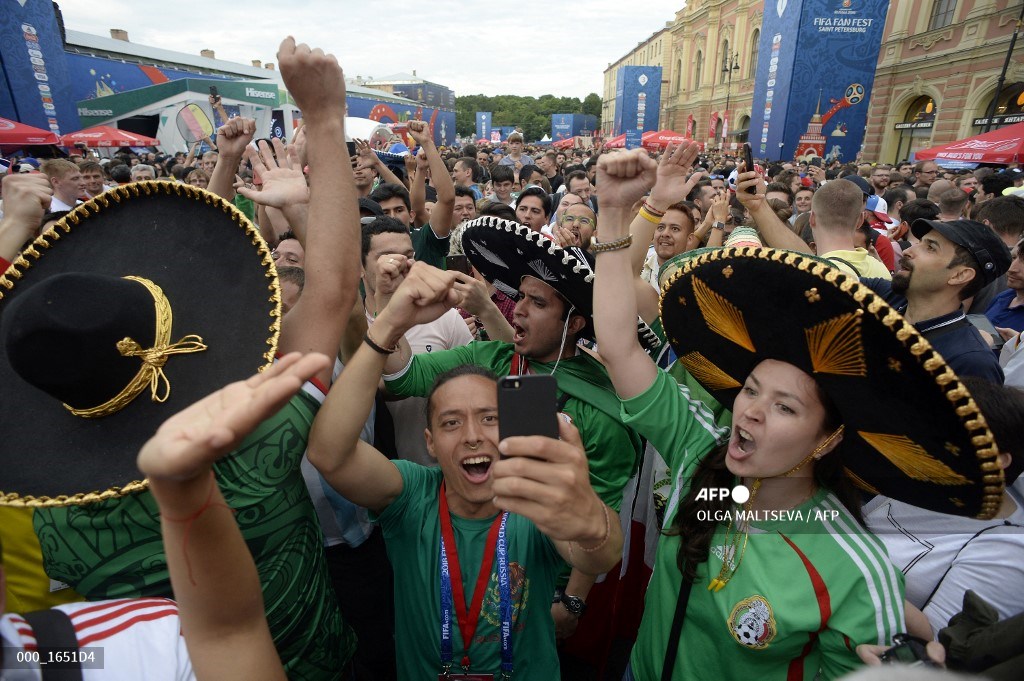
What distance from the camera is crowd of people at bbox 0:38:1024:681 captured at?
1035 mm

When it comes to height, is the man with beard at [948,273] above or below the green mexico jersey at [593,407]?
above

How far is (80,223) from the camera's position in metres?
1.50

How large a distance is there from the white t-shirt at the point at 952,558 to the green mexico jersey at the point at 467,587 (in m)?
1.25

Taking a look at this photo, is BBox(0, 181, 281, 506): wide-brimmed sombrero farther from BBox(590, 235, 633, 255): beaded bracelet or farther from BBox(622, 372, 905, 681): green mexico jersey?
BBox(622, 372, 905, 681): green mexico jersey

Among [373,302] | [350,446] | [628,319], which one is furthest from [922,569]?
[373,302]

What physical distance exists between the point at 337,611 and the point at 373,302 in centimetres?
180

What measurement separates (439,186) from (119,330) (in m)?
3.55

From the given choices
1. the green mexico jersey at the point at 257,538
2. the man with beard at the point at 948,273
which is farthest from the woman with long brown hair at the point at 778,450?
the man with beard at the point at 948,273

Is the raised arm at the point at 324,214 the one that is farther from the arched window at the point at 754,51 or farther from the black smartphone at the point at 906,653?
the arched window at the point at 754,51

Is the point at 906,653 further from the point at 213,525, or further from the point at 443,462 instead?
the point at 213,525

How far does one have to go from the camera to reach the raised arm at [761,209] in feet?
10.7

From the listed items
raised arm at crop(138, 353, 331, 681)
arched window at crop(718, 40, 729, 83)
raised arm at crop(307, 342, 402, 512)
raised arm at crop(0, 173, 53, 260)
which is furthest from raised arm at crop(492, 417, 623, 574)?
arched window at crop(718, 40, 729, 83)

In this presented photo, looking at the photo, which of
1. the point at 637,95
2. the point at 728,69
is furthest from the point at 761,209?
the point at 728,69

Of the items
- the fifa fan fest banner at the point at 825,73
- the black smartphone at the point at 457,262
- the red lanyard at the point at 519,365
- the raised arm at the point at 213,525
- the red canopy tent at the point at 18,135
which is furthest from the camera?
the fifa fan fest banner at the point at 825,73
